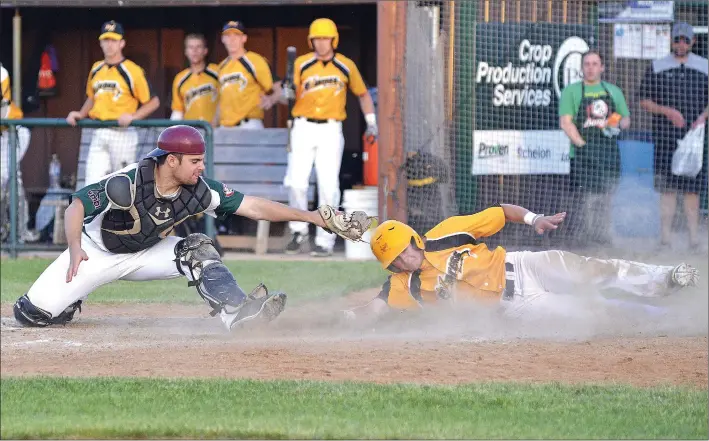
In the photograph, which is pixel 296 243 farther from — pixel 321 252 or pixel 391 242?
pixel 391 242

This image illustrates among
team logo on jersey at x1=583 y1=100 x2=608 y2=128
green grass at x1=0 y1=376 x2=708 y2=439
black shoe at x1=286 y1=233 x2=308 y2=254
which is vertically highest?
team logo on jersey at x1=583 y1=100 x2=608 y2=128

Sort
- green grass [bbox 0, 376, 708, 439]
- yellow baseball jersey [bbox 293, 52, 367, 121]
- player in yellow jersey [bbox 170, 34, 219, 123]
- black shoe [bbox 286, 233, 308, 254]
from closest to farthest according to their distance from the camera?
green grass [bbox 0, 376, 708, 439]
yellow baseball jersey [bbox 293, 52, 367, 121]
black shoe [bbox 286, 233, 308, 254]
player in yellow jersey [bbox 170, 34, 219, 123]

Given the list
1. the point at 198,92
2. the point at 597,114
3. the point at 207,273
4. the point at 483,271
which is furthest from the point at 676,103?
the point at 207,273

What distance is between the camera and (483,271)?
8.62 m

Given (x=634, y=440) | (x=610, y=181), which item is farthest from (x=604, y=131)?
(x=634, y=440)

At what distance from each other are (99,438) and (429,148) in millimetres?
8667

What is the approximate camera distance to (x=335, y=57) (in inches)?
525

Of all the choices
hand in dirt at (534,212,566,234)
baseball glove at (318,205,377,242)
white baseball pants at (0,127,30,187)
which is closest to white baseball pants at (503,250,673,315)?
hand in dirt at (534,212,566,234)

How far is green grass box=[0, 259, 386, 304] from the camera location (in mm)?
10695

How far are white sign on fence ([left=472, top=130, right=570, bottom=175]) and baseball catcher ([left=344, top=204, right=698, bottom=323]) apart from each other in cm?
484

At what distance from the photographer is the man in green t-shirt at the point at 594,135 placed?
13219 mm

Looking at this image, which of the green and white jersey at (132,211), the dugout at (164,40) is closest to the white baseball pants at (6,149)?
the dugout at (164,40)

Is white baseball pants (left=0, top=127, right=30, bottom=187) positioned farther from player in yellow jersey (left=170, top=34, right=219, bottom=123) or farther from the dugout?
the dugout

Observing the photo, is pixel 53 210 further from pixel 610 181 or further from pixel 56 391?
pixel 56 391
